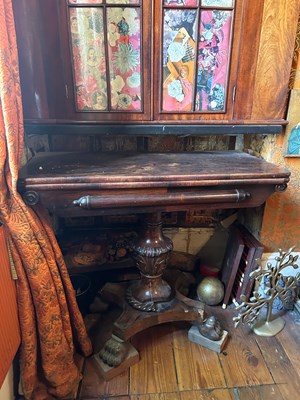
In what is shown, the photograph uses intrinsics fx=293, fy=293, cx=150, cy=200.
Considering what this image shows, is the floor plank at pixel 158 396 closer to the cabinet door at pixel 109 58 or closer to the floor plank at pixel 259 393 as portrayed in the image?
the floor plank at pixel 259 393

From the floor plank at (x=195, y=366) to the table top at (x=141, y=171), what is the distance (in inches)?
32.9

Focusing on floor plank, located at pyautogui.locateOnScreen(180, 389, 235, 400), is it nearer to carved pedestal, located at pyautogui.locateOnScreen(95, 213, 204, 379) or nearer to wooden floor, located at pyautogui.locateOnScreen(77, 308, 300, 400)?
wooden floor, located at pyautogui.locateOnScreen(77, 308, 300, 400)

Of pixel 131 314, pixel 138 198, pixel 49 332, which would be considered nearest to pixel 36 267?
pixel 49 332

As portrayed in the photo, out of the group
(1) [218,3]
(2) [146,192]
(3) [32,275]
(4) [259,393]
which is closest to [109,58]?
(1) [218,3]

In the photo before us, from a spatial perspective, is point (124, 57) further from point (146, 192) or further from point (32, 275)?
point (32, 275)

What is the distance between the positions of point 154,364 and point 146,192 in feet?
2.67

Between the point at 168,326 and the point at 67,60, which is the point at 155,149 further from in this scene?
the point at 168,326

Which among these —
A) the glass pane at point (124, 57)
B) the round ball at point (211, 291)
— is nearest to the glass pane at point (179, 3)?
the glass pane at point (124, 57)

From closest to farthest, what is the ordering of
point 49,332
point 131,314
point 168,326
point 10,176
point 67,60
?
point 10,176 → point 49,332 → point 67,60 → point 131,314 → point 168,326

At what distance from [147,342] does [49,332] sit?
1.75 ft

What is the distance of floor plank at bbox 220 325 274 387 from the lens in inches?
48.9

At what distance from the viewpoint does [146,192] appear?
3.42 feet

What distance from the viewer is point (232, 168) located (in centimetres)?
117

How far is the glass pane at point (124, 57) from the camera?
120 centimetres
